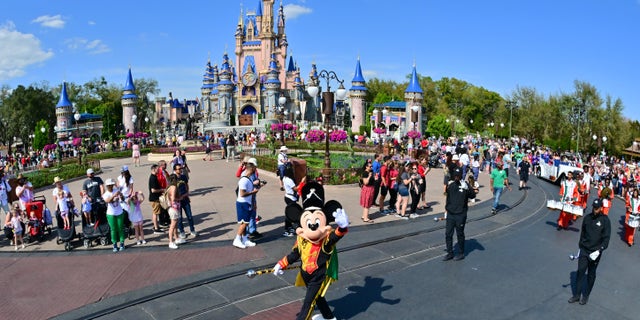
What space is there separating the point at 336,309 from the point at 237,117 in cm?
6155

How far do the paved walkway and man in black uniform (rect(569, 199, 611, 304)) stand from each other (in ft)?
14.4

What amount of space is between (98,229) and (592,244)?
8.78m

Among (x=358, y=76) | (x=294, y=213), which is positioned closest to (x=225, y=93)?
Answer: (x=358, y=76)

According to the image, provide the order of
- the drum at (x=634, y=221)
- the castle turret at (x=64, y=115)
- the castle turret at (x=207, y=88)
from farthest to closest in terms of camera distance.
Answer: the castle turret at (x=207, y=88) → the castle turret at (x=64, y=115) → the drum at (x=634, y=221)

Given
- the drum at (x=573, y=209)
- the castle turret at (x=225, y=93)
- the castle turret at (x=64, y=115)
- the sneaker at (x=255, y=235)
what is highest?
the castle turret at (x=225, y=93)

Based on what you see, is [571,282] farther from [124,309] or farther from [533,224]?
[124,309]

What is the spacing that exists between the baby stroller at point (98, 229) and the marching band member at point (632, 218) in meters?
11.1

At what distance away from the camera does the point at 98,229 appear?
9.00 metres

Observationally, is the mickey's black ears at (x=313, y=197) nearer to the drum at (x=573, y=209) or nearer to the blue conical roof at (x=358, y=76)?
the drum at (x=573, y=209)

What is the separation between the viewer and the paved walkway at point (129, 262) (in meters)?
6.61

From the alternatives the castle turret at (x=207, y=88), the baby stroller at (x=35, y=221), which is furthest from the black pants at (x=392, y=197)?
the castle turret at (x=207, y=88)

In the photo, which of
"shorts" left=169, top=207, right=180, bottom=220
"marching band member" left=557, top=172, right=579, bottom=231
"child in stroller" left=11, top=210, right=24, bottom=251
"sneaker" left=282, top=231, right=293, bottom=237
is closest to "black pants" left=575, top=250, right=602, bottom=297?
"marching band member" left=557, top=172, right=579, bottom=231

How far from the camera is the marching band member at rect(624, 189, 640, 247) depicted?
32.0ft

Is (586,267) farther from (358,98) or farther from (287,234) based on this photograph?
(358,98)
